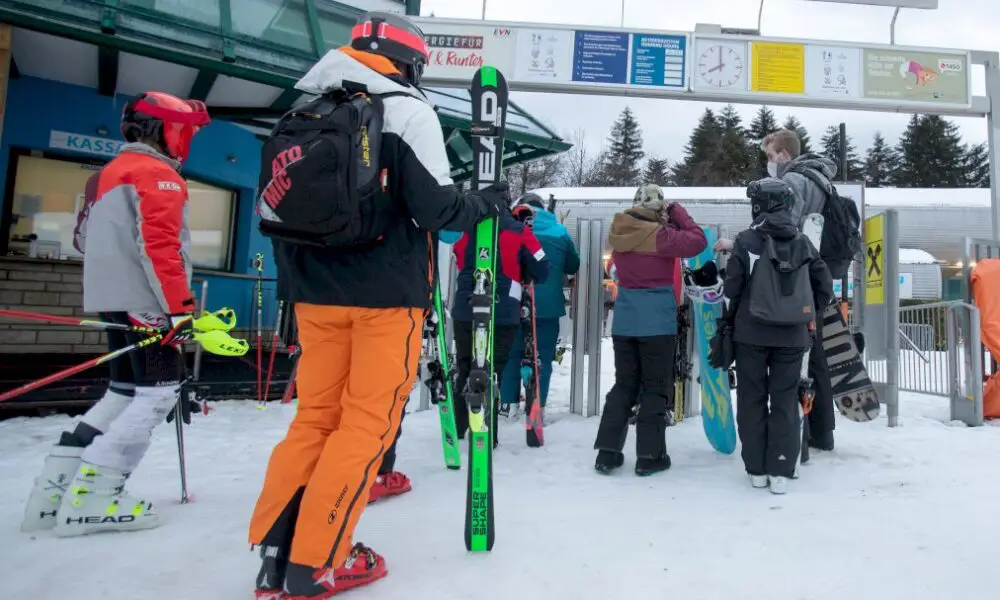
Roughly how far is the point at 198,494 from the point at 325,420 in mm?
1476


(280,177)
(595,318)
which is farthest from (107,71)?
(280,177)

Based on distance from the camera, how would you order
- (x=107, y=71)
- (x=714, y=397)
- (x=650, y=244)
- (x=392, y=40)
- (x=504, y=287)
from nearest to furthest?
(x=392, y=40) < (x=650, y=244) < (x=714, y=397) < (x=504, y=287) < (x=107, y=71)

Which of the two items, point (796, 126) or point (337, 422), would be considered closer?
point (337, 422)

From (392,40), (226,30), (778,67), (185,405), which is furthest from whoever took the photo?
(778,67)

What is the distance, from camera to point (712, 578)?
6.99 feet

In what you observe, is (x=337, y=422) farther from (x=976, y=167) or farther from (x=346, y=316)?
(x=976, y=167)

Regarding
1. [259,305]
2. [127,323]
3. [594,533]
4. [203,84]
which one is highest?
[203,84]

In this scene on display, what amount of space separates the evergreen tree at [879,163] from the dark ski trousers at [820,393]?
50.6 m

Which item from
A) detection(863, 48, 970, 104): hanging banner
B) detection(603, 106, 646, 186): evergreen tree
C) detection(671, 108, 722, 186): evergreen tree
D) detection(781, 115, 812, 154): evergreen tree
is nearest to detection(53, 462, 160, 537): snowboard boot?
detection(863, 48, 970, 104): hanging banner

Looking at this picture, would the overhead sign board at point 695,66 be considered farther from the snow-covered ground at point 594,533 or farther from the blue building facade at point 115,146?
the snow-covered ground at point 594,533

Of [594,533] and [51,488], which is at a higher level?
[51,488]

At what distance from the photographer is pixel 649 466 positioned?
139 inches

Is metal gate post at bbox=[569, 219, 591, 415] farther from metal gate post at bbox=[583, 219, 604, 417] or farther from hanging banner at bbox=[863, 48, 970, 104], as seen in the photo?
hanging banner at bbox=[863, 48, 970, 104]

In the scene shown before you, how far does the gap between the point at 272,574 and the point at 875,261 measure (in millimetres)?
5105
